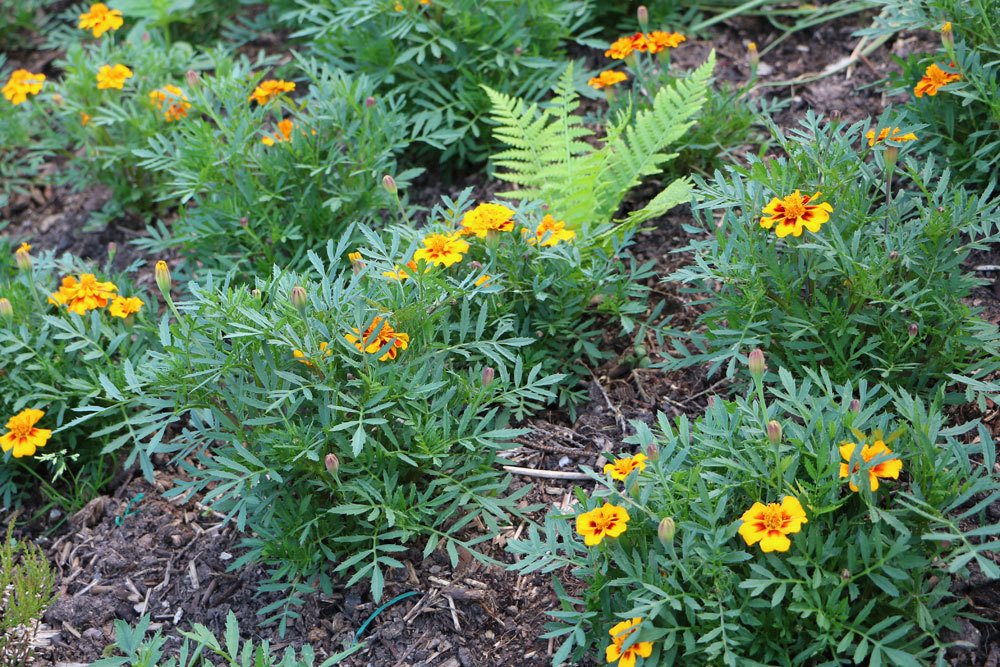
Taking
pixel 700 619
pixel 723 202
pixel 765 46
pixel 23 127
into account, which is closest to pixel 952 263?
pixel 723 202

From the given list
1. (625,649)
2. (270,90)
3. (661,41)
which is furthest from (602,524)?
(270,90)

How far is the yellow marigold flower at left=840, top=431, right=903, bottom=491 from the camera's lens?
78.7 inches

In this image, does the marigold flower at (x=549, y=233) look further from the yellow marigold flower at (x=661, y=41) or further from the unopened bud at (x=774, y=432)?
the unopened bud at (x=774, y=432)

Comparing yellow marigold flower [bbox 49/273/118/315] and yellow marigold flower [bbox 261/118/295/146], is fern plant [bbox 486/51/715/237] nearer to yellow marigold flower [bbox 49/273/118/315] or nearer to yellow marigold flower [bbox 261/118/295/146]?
yellow marigold flower [bbox 261/118/295/146]

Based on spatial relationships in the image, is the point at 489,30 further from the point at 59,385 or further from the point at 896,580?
the point at 896,580

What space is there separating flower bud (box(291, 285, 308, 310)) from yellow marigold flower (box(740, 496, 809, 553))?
1.05 meters

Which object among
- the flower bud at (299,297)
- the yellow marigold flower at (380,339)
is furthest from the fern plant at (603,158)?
the flower bud at (299,297)

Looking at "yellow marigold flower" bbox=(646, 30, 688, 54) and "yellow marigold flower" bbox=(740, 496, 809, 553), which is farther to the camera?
"yellow marigold flower" bbox=(646, 30, 688, 54)

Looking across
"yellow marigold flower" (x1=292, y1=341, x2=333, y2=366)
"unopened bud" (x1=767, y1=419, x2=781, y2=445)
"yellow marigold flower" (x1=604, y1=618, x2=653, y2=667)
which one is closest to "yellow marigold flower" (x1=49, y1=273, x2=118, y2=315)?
"yellow marigold flower" (x1=292, y1=341, x2=333, y2=366)

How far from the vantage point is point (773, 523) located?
1989mm

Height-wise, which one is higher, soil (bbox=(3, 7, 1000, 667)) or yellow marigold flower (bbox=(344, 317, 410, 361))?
yellow marigold flower (bbox=(344, 317, 410, 361))

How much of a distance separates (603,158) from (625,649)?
5.23ft

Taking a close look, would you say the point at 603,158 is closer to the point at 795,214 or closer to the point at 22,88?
the point at 795,214

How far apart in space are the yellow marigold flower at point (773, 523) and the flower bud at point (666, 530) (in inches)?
→ 5.4
